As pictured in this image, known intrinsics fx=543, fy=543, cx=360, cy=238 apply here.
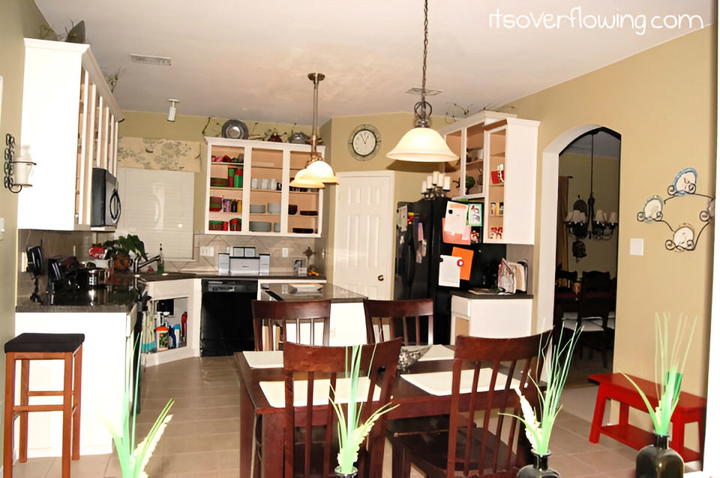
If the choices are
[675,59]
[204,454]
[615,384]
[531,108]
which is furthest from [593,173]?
[204,454]

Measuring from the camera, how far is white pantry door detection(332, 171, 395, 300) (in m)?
6.16

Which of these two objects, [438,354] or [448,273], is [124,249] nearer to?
[448,273]

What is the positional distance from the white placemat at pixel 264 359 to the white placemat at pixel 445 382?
22.7 inches

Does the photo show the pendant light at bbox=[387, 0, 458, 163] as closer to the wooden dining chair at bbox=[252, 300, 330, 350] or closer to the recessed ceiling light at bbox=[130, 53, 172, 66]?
the wooden dining chair at bbox=[252, 300, 330, 350]

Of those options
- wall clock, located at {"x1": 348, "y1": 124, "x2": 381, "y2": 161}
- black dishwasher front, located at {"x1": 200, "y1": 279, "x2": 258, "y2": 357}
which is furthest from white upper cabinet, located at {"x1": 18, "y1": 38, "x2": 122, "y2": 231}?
wall clock, located at {"x1": 348, "y1": 124, "x2": 381, "y2": 161}

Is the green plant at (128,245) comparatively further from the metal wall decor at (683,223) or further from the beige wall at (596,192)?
the beige wall at (596,192)

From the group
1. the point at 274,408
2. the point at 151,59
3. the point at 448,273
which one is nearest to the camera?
the point at 274,408

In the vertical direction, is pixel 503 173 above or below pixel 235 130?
below

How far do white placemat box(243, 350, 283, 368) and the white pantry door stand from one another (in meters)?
3.56

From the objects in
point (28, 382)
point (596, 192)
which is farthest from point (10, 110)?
point (596, 192)

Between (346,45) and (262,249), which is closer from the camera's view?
(346,45)

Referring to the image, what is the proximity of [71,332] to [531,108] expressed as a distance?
424 centimetres

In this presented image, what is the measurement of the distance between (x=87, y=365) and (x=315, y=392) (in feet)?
6.36

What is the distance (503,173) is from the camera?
5035mm
